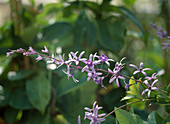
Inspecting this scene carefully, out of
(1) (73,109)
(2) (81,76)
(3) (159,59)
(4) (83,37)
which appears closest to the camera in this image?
(2) (81,76)

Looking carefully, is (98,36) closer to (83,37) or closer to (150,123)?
(83,37)

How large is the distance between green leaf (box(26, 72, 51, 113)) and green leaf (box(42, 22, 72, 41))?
4.9 inches

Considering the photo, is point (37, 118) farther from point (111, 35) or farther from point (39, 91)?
point (111, 35)

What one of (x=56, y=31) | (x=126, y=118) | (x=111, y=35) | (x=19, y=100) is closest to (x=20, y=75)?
(x=19, y=100)

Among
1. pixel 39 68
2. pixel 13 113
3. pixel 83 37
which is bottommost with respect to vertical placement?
pixel 13 113

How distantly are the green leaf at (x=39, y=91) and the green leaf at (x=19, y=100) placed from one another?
37 millimetres

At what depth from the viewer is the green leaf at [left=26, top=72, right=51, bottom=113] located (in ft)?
2.05

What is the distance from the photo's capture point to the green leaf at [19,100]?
2.17ft

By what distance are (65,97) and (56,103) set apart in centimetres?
3

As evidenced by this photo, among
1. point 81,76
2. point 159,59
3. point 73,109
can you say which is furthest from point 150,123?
point 159,59

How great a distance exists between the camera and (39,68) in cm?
77

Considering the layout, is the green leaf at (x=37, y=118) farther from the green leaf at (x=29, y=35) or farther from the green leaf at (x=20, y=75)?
the green leaf at (x=29, y=35)

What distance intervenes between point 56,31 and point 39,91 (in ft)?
Result: 0.69

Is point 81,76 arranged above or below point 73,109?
above
